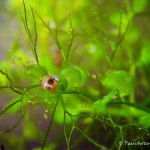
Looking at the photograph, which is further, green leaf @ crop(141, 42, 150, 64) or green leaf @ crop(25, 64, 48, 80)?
green leaf @ crop(141, 42, 150, 64)

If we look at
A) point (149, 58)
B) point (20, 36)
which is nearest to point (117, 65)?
point (149, 58)

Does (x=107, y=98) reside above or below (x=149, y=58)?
below

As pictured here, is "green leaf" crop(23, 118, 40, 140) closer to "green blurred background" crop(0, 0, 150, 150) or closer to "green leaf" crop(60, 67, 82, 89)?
"green blurred background" crop(0, 0, 150, 150)

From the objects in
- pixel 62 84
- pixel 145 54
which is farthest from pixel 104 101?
pixel 145 54

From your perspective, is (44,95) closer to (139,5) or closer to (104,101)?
(104,101)

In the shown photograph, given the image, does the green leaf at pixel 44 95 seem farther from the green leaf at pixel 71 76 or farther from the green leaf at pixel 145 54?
the green leaf at pixel 145 54

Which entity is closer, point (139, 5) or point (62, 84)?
point (62, 84)

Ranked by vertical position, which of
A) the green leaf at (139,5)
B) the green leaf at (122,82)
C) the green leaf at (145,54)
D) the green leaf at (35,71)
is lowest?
the green leaf at (35,71)

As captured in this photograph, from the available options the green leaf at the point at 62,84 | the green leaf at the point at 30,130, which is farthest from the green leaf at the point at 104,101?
the green leaf at the point at 30,130

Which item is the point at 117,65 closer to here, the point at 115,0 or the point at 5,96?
the point at 115,0

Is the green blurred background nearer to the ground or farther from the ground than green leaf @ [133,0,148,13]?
nearer to the ground

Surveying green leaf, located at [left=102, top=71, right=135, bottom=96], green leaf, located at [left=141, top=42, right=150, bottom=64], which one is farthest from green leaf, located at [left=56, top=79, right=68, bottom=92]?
green leaf, located at [left=141, top=42, right=150, bottom=64]
